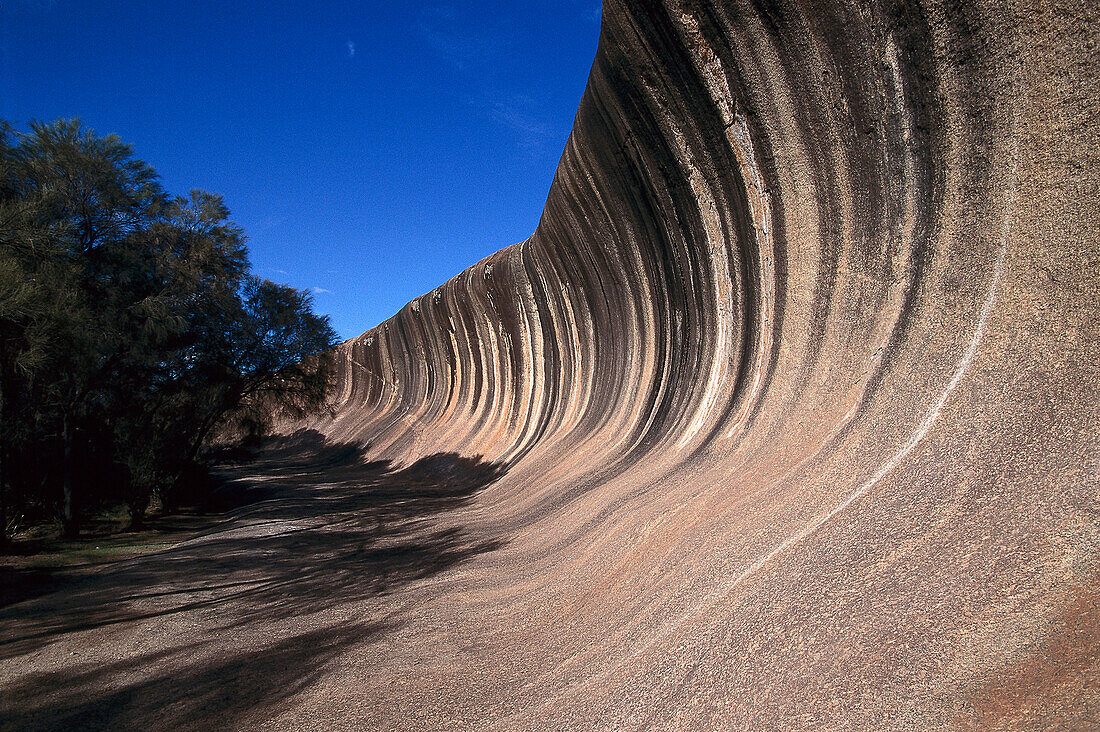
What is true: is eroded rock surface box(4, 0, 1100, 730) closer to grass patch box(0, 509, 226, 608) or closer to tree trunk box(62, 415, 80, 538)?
grass patch box(0, 509, 226, 608)

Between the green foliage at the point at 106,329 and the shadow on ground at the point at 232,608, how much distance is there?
249 cm

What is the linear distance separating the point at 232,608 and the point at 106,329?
6.18 m

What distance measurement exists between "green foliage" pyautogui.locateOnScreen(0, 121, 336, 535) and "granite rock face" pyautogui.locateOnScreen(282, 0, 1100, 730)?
6.41 m

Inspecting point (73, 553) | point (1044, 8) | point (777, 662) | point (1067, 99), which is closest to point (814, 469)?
point (777, 662)

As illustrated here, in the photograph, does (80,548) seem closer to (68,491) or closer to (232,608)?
(68,491)

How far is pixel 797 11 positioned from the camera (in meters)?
4.17

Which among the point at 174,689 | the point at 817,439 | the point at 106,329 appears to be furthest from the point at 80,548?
the point at 817,439

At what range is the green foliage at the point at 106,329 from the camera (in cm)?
740

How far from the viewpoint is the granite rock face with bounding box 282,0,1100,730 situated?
212 cm

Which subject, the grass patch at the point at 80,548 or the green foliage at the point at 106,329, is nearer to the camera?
the grass patch at the point at 80,548

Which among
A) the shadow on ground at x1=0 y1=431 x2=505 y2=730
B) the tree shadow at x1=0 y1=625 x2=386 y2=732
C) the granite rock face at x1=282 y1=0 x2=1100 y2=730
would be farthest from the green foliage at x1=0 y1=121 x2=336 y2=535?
the granite rock face at x1=282 y1=0 x2=1100 y2=730

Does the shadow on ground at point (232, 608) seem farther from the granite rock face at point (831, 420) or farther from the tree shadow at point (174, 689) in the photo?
the granite rock face at point (831, 420)

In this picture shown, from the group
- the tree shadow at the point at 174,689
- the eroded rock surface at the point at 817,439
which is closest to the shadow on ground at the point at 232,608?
the tree shadow at the point at 174,689

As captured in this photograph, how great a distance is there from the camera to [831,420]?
3.66 metres
